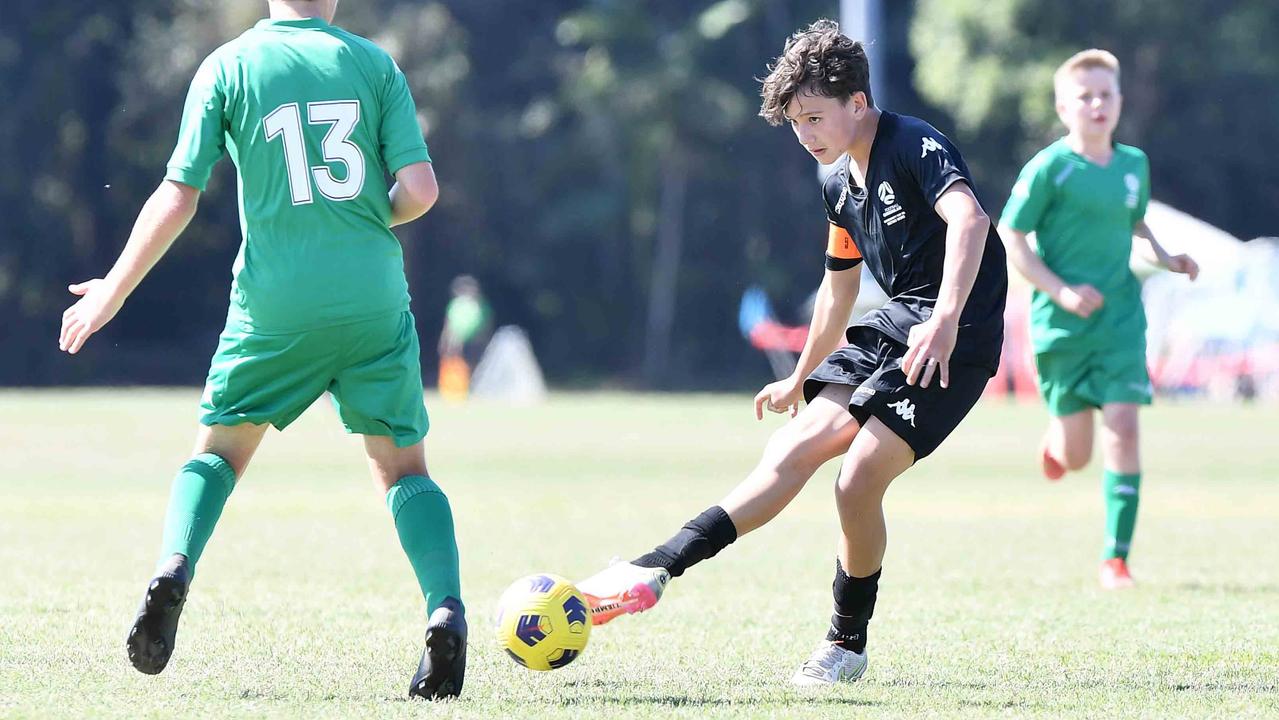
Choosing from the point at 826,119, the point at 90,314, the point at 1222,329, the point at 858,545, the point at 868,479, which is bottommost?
the point at 1222,329

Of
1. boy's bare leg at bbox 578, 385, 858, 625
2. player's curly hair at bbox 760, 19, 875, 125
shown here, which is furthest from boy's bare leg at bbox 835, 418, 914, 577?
player's curly hair at bbox 760, 19, 875, 125

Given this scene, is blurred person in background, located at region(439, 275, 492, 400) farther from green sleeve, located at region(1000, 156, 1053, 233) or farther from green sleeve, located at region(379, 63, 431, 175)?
green sleeve, located at region(379, 63, 431, 175)

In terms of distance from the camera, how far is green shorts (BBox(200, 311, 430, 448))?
16.0 ft

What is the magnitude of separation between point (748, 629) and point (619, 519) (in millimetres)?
4411

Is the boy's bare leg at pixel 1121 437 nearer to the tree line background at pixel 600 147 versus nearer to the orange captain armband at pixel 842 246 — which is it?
the orange captain armband at pixel 842 246

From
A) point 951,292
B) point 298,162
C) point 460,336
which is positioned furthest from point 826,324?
point 460,336

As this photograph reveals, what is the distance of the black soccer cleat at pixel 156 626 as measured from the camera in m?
4.55

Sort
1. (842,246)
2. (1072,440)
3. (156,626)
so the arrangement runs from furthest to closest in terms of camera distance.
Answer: (1072,440), (842,246), (156,626)

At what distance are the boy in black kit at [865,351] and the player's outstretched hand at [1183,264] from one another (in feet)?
8.39

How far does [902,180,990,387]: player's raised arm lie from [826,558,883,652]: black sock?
754mm

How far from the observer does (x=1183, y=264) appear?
25.2 feet

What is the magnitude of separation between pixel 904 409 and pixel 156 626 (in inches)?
82.5

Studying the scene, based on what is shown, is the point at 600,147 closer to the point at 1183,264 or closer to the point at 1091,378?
the point at 1091,378

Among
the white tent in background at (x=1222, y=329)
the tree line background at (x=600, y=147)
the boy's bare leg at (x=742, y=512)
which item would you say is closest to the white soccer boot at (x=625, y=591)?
the boy's bare leg at (x=742, y=512)
